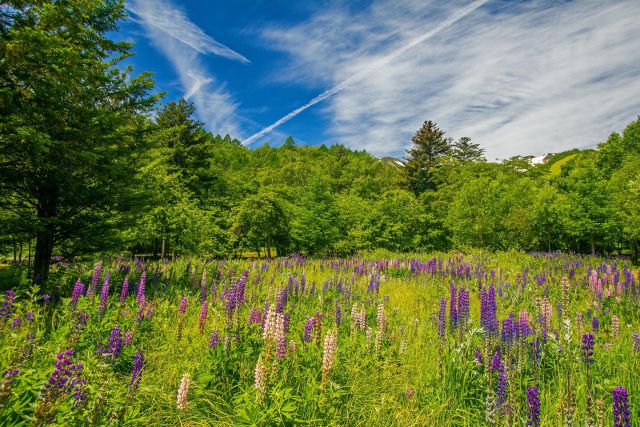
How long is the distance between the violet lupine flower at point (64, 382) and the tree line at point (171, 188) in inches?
152

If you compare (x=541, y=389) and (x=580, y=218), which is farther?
(x=580, y=218)

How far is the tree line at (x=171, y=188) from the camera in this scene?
541 cm

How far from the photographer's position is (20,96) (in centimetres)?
540

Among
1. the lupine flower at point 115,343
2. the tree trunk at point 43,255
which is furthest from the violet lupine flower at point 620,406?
the tree trunk at point 43,255

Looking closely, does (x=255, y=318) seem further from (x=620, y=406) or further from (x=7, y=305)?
(x=620, y=406)

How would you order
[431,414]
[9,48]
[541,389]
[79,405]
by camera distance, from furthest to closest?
1. [9,48]
2. [541,389]
3. [431,414]
4. [79,405]

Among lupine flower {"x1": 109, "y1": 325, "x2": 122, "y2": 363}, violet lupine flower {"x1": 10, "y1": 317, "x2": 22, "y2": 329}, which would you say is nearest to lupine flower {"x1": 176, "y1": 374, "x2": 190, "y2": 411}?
lupine flower {"x1": 109, "y1": 325, "x2": 122, "y2": 363}

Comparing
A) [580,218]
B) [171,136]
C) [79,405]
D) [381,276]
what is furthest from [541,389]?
[171,136]

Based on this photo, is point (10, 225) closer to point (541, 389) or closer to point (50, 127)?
point (50, 127)

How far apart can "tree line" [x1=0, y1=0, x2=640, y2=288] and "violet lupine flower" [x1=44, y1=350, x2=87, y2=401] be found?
3.87 metres

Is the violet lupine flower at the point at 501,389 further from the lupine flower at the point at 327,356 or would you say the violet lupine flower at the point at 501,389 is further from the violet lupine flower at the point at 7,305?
the violet lupine flower at the point at 7,305

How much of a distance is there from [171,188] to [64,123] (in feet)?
24.5

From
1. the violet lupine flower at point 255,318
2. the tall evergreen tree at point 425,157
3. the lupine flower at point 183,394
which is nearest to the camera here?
the lupine flower at point 183,394

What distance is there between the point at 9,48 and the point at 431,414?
23.4ft
